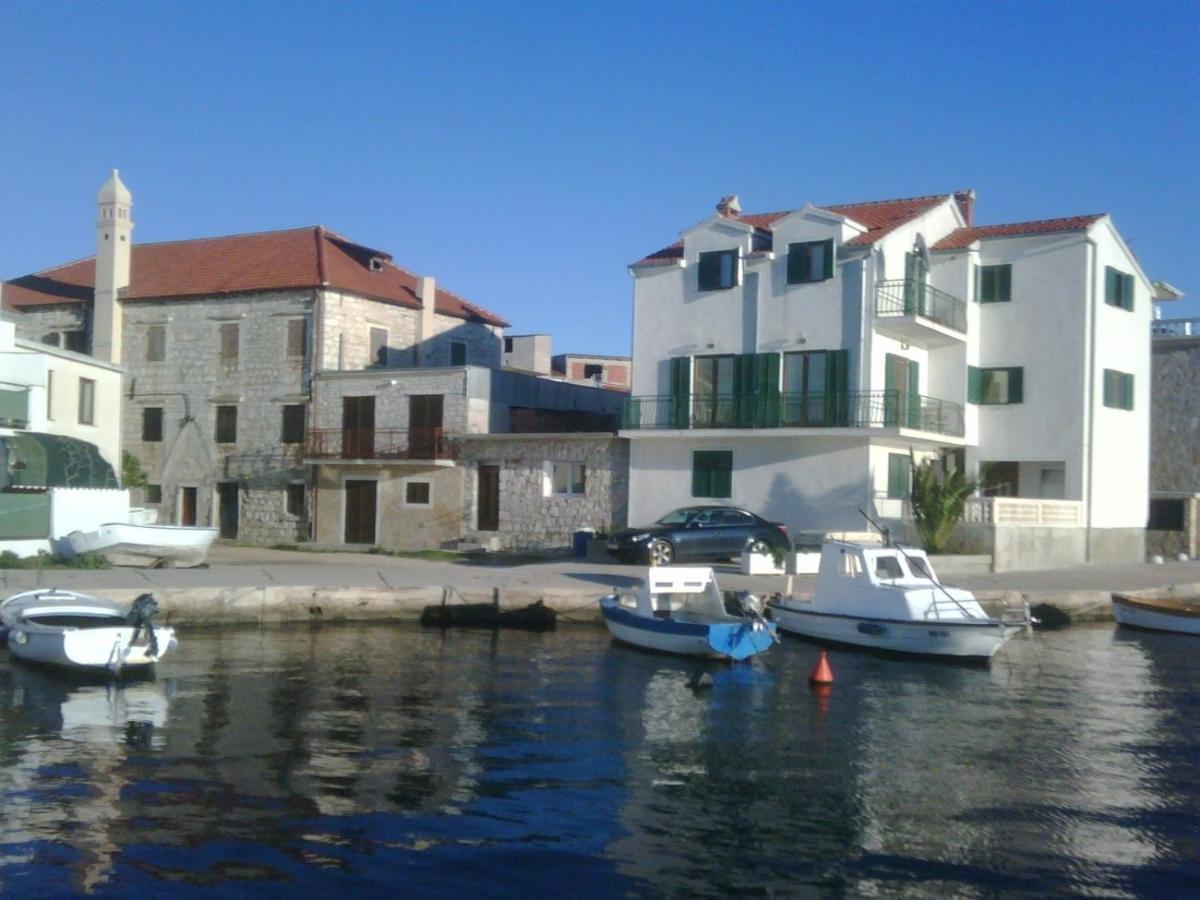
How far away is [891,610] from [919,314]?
13.4 metres

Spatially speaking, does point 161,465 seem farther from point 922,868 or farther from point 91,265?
point 922,868

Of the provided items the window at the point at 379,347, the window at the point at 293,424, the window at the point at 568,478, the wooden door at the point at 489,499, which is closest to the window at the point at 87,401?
the window at the point at 293,424

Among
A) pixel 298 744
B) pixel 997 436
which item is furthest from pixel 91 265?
pixel 298 744

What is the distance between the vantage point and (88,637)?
18.8 metres

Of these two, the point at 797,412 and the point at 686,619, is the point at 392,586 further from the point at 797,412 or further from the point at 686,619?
the point at 797,412

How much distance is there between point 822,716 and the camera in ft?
58.1

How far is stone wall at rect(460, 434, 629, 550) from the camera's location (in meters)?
37.0

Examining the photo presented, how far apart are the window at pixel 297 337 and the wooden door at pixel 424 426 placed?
4.87 meters

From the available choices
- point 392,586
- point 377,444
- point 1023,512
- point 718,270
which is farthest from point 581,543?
point 1023,512

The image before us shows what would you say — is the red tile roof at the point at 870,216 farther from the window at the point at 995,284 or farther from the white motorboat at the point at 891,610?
the white motorboat at the point at 891,610

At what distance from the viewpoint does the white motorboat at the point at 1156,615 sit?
1049 inches

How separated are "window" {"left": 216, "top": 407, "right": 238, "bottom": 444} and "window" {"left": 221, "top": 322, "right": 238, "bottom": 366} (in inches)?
63.1

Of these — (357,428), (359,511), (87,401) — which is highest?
(87,401)

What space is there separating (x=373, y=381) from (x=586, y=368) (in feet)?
118
